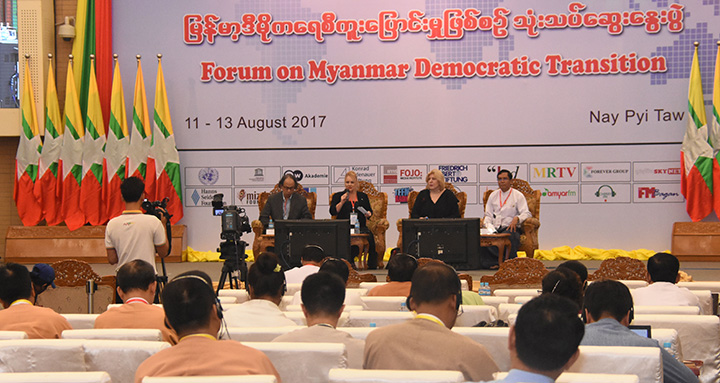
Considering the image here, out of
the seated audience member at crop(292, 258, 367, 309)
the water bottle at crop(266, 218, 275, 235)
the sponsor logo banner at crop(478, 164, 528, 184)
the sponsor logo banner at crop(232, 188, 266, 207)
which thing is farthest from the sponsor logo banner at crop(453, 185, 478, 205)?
the seated audience member at crop(292, 258, 367, 309)

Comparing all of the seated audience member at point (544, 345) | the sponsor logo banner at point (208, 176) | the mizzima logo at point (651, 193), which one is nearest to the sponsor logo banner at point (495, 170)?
the mizzima logo at point (651, 193)

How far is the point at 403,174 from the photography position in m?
10.9

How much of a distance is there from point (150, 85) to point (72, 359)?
8749mm

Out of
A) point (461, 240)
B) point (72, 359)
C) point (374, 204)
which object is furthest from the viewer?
point (374, 204)

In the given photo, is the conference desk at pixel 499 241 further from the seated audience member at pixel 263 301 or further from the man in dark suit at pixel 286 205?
the seated audience member at pixel 263 301

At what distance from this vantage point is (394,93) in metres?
10.9

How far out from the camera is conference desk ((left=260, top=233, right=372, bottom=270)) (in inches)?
349

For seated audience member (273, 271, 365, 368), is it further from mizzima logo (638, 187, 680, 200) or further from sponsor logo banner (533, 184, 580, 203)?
mizzima logo (638, 187, 680, 200)

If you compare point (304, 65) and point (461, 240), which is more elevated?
point (304, 65)

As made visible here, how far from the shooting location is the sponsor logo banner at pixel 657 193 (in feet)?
35.1

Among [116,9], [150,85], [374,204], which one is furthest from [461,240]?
[116,9]

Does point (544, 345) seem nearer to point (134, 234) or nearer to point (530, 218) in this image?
point (134, 234)

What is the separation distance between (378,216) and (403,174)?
3.68 ft

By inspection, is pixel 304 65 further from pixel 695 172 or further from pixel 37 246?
pixel 695 172
